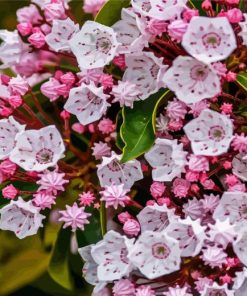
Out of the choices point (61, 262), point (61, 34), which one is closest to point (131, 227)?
point (61, 34)

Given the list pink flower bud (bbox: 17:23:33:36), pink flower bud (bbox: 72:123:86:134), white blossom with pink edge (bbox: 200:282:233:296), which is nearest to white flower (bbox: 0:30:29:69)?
pink flower bud (bbox: 17:23:33:36)

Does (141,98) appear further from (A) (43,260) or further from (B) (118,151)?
(A) (43,260)

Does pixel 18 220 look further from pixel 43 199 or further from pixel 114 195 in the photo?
pixel 114 195

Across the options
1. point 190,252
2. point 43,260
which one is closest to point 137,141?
point 190,252

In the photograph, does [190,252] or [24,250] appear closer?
[190,252]

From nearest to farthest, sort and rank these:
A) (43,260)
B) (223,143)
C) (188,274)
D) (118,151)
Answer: (223,143) < (188,274) < (118,151) < (43,260)

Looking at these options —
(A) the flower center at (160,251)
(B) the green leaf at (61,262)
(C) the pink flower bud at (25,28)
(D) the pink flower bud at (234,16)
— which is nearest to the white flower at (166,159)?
(A) the flower center at (160,251)

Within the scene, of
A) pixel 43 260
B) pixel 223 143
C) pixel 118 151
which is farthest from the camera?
pixel 43 260
